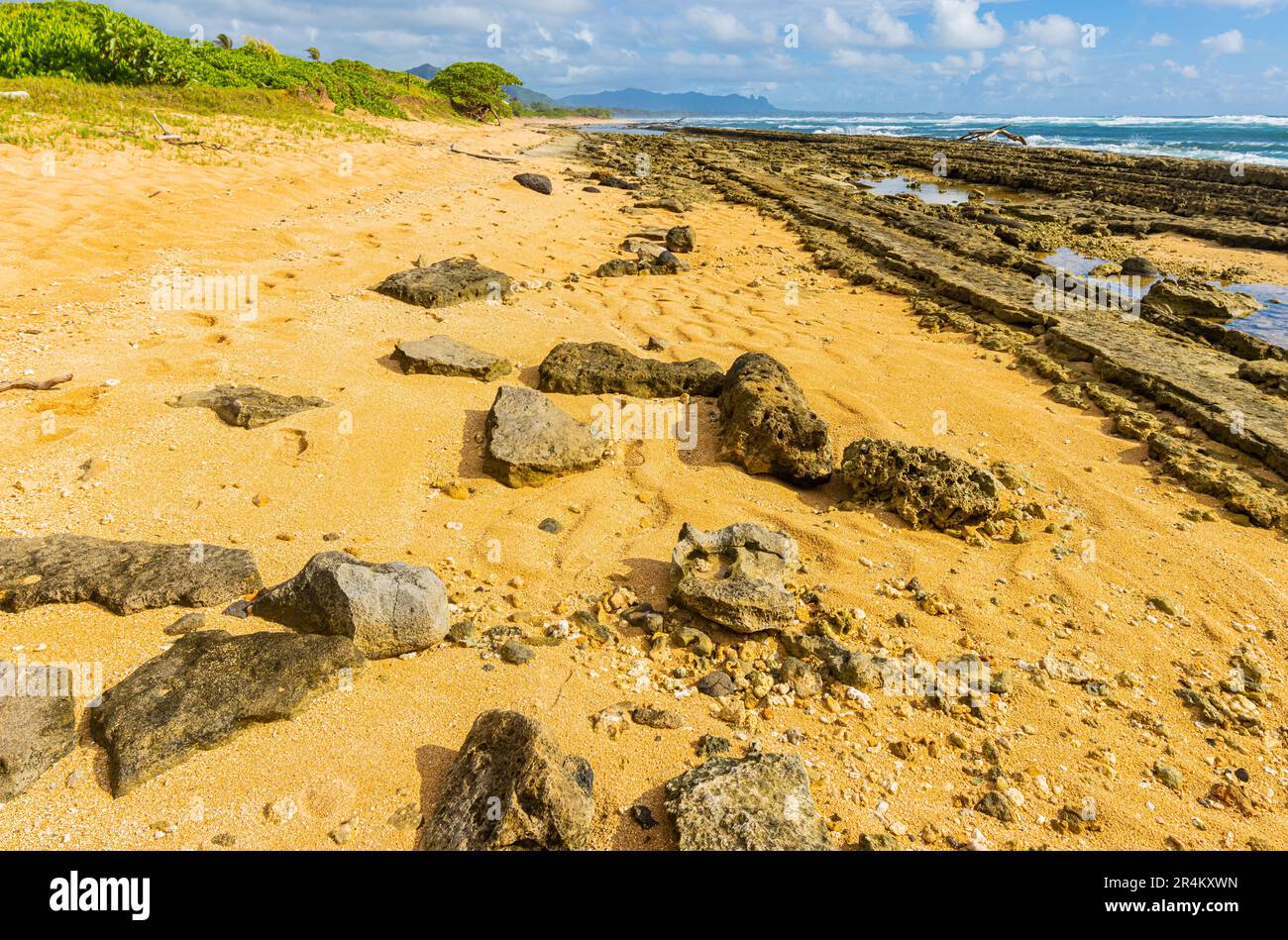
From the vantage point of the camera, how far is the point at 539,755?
2.30 m

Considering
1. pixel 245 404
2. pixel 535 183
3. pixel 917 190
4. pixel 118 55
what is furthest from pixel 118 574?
pixel 917 190

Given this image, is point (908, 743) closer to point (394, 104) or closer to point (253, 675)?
point (253, 675)

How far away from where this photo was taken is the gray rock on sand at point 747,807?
2.25 metres

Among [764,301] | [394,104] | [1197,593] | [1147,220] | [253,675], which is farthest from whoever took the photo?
[394,104]

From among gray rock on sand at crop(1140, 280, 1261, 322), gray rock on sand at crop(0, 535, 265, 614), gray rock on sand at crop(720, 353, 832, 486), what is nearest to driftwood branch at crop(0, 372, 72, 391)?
gray rock on sand at crop(0, 535, 265, 614)

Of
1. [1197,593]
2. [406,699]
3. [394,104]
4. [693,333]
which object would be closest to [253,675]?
[406,699]

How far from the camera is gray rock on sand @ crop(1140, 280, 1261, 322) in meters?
Result: 9.27

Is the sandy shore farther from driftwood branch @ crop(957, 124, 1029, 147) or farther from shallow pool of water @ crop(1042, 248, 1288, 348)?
driftwood branch @ crop(957, 124, 1029, 147)

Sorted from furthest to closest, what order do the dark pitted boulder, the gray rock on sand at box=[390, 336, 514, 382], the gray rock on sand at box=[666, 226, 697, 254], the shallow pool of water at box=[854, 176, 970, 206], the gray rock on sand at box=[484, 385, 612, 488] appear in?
the shallow pool of water at box=[854, 176, 970, 206], the gray rock on sand at box=[666, 226, 697, 254], the gray rock on sand at box=[390, 336, 514, 382], the gray rock on sand at box=[484, 385, 612, 488], the dark pitted boulder

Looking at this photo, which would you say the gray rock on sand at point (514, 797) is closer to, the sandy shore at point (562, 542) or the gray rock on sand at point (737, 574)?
the sandy shore at point (562, 542)

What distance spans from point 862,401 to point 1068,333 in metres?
3.66

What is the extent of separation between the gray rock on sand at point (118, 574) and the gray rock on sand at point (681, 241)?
10.4 meters

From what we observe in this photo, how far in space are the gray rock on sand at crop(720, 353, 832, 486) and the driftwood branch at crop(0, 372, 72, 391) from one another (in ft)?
16.6

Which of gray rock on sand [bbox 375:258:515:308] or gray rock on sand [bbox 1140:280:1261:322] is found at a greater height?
gray rock on sand [bbox 1140:280:1261:322]
